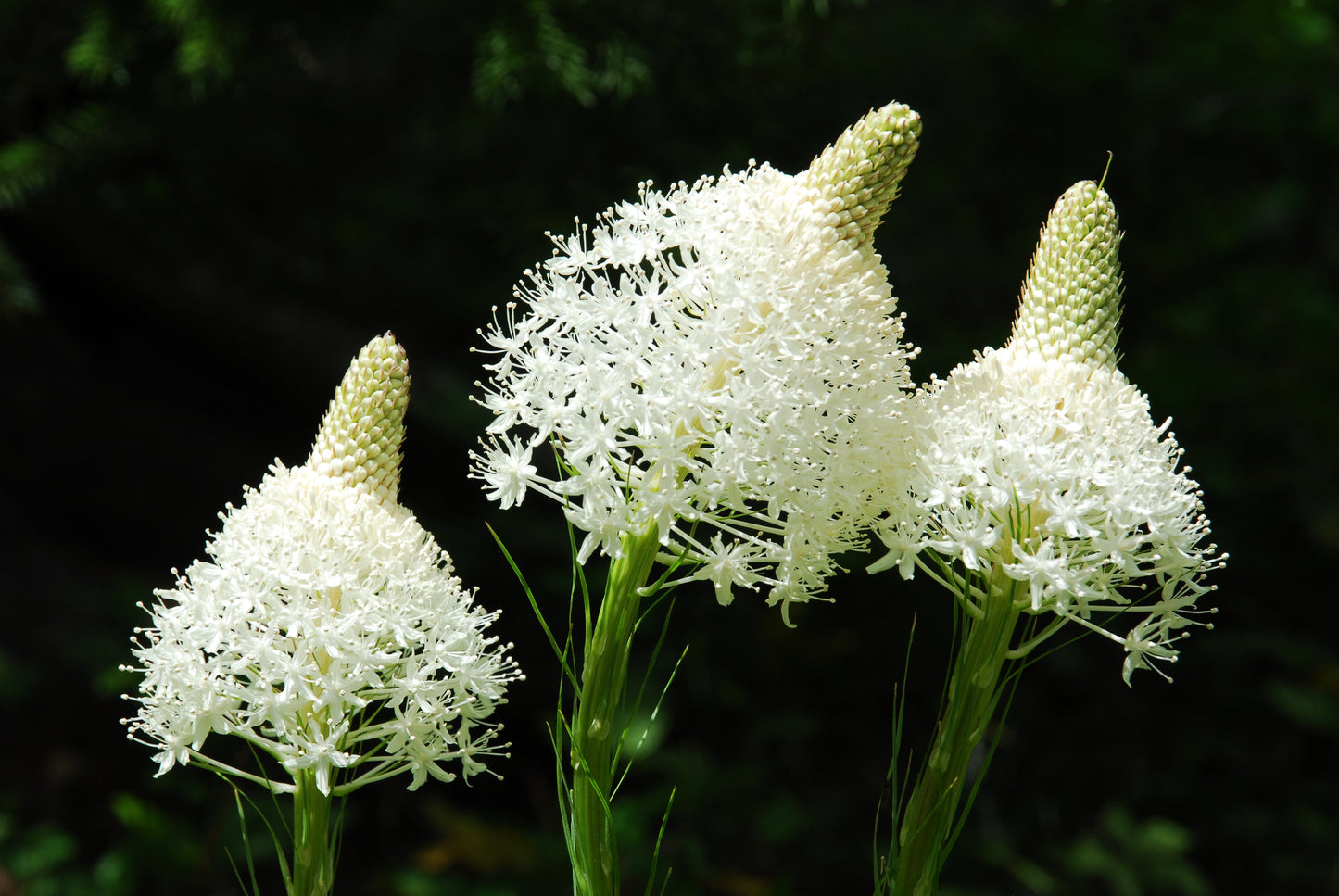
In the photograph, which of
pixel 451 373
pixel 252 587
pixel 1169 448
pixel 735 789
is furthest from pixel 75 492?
pixel 1169 448

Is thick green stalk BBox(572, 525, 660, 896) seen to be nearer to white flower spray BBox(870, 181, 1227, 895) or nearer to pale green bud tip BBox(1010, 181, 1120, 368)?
white flower spray BBox(870, 181, 1227, 895)

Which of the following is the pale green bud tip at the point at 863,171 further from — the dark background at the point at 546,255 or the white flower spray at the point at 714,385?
the dark background at the point at 546,255

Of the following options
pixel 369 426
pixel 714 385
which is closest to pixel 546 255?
pixel 369 426

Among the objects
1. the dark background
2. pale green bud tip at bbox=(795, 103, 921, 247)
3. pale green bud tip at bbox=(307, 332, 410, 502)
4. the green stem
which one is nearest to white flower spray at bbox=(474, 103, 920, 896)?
pale green bud tip at bbox=(795, 103, 921, 247)

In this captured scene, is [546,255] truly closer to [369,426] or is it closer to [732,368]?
[369,426]

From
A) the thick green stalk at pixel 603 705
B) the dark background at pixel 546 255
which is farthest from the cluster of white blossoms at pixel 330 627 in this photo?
the dark background at pixel 546 255

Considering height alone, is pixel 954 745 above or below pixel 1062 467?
below

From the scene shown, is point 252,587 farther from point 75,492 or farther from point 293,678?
point 75,492
